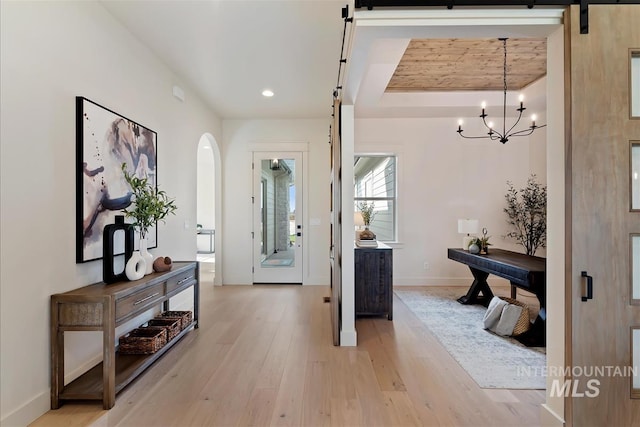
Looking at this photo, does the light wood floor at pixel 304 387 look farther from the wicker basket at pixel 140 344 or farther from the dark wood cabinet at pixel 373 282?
the dark wood cabinet at pixel 373 282

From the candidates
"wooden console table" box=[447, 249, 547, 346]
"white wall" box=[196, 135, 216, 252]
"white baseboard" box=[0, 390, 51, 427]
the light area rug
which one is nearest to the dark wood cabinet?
the light area rug

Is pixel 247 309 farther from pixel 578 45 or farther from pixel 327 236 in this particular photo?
pixel 578 45

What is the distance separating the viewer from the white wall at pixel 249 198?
226 inches

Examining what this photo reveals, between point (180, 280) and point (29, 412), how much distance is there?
141cm

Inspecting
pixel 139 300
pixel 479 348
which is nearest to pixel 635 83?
pixel 479 348

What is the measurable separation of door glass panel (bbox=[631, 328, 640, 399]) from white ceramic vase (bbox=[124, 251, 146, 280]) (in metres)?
3.21

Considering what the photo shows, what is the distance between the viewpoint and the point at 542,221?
5.29 metres

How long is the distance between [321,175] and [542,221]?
3780mm

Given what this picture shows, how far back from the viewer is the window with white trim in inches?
229

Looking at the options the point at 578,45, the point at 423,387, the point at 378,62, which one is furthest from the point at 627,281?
the point at 378,62

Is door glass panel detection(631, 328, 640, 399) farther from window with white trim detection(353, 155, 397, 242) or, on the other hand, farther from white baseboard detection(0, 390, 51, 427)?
window with white trim detection(353, 155, 397, 242)

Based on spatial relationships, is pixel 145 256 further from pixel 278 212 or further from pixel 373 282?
pixel 278 212

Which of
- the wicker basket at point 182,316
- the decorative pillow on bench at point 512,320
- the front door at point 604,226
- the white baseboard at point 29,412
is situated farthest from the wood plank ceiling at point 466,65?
the white baseboard at point 29,412

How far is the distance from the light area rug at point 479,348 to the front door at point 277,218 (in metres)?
2.22
